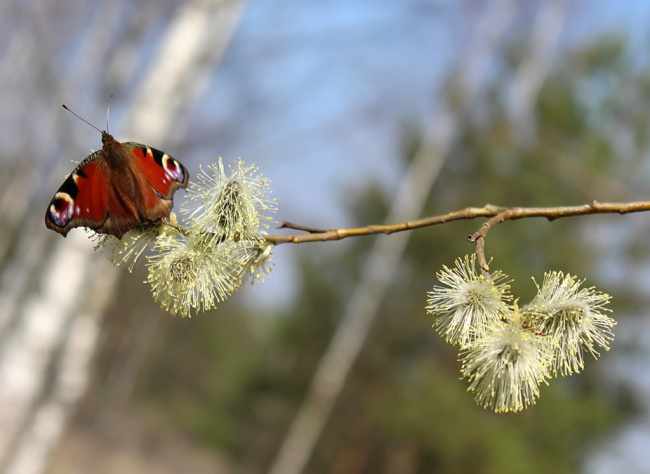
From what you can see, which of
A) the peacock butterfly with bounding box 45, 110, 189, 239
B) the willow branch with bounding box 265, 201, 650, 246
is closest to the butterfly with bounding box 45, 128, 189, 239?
the peacock butterfly with bounding box 45, 110, 189, 239

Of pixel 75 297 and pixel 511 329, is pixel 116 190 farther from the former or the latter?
pixel 75 297

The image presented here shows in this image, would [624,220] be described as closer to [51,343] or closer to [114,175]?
[51,343]

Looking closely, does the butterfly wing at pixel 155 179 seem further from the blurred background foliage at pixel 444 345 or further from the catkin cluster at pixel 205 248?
the blurred background foliage at pixel 444 345

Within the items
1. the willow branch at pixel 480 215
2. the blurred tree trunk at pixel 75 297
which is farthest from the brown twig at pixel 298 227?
the blurred tree trunk at pixel 75 297

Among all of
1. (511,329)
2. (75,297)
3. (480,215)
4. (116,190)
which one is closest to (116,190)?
(116,190)

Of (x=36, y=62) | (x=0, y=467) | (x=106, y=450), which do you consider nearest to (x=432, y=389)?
(x=0, y=467)

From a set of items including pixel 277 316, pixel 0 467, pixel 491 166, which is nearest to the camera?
pixel 0 467
